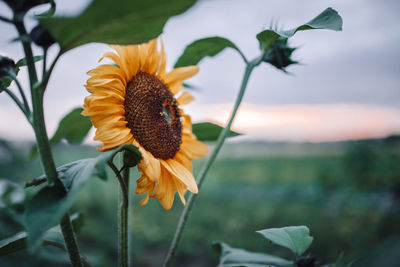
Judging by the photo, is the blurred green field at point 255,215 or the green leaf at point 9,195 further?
the blurred green field at point 255,215

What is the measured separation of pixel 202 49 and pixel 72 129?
345 millimetres

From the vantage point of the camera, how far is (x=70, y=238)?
45 cm

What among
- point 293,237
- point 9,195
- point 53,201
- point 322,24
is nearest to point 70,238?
point 53,201

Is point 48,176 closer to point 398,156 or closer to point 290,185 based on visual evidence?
point 290,185

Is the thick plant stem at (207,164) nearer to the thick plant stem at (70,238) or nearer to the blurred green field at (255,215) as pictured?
the thick plant stem at (70,238)

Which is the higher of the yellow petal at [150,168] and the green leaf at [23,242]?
the yellow petal at [150,168]

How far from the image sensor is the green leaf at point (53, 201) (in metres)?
0.36

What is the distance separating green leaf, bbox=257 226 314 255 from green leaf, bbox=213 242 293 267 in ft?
0.43

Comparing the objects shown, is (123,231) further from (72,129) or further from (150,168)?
(72,129)

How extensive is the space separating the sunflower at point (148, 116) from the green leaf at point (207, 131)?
0.01m

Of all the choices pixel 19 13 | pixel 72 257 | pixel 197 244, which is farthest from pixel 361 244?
pixel 19 13

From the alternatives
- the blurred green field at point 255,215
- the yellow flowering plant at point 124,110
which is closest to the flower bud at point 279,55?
the yellow flowering plant at point 124,110

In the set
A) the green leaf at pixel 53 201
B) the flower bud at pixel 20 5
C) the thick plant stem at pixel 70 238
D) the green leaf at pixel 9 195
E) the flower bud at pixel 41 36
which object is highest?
the flower bud at pixel 20 5

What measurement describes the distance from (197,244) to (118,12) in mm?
3097
